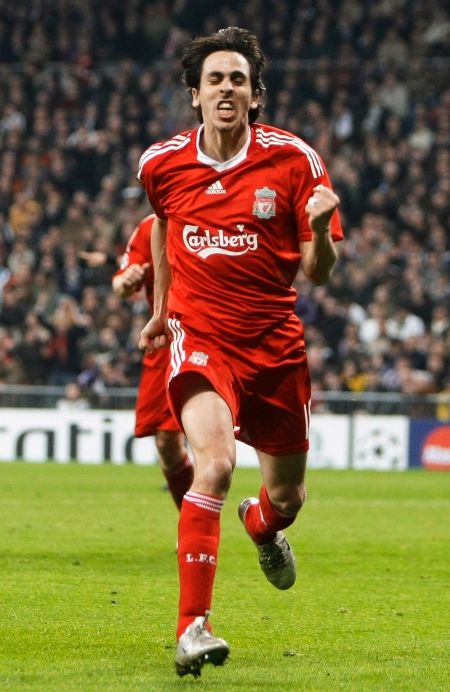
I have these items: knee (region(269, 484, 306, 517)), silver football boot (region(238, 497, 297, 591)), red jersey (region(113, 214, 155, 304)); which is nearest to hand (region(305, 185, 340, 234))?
knee (region(269, 484, 306, 517))

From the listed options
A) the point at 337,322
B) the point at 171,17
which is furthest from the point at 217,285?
the point at 171,17

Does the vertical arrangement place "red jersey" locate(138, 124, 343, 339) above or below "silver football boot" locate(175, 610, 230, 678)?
above

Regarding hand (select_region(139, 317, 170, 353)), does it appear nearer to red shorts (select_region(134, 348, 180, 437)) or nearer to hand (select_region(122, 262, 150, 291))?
hand (select_region(122, 262, 150, 291))

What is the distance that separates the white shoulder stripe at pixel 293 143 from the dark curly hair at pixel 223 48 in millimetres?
233

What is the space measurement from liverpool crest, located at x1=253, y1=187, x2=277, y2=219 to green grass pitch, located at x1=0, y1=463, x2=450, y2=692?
1782 millimetres

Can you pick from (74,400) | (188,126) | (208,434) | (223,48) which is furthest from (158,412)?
(188,126)

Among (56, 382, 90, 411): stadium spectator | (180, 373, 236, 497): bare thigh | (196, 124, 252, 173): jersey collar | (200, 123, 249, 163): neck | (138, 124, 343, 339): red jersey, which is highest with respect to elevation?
(200, 123, 249, 163): neck

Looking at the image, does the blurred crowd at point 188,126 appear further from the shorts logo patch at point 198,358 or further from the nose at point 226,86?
the shorts logo patch at point 198,358

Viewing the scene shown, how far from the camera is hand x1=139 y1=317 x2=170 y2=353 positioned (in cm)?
626

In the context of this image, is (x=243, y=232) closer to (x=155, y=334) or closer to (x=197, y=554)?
(x=155, y=334)

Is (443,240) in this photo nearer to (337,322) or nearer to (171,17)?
(337,322)

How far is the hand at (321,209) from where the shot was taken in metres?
5.27

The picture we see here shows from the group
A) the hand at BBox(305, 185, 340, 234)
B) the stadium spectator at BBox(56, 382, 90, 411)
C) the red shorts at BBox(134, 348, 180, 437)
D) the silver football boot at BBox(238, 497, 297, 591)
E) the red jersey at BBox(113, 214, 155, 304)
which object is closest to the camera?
the hand at BBox(305, 185, 340, 234)

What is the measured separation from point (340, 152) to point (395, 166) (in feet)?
3.91
